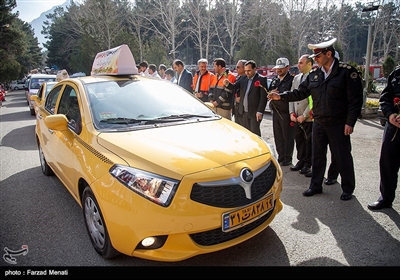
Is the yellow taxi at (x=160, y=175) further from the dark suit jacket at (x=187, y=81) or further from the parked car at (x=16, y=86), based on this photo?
the parked car at (x=16, y=86)

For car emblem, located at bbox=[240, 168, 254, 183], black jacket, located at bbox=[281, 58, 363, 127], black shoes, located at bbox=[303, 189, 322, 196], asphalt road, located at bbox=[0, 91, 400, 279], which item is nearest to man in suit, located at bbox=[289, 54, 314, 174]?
asphalt road, located at bbox=[0, 91, 400, 279]

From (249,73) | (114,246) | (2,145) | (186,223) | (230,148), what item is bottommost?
(2,145)

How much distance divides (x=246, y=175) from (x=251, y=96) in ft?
11.5

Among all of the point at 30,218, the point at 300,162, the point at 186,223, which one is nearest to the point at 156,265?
the point at 186,223

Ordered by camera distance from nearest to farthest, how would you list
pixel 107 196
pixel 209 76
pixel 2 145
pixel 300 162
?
pixel 107 196 < pixel 300 162 < pixel 209 76 < pixel 2 145

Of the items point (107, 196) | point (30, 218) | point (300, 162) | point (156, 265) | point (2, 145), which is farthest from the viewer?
point (2, 145)

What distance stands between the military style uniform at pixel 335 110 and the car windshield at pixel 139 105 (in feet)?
4.41

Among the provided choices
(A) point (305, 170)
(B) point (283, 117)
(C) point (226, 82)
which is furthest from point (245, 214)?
(C) point (226, 82)

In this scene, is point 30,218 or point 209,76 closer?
point 30,218

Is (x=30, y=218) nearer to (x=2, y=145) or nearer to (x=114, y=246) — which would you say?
(x=114, y=246)

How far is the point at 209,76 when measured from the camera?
6.80 metres

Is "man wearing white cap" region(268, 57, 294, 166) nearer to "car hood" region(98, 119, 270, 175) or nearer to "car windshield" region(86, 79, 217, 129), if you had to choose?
"car windshield" region(86, 79, 217, 129)
